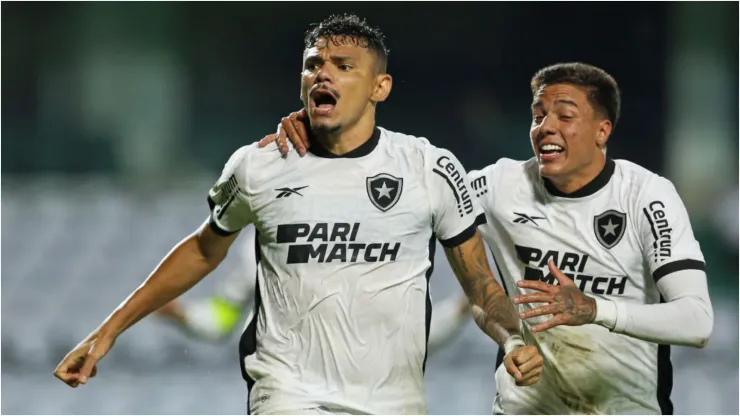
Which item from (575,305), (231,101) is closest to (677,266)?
(575,305)

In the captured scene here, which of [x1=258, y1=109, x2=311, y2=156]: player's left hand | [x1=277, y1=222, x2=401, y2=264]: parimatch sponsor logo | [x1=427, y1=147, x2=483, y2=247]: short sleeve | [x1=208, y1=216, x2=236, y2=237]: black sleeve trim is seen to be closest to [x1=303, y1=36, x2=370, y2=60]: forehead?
[x1=258, y1=109, x2=311, y2=156]: player's left hand

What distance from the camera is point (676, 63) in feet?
36.3

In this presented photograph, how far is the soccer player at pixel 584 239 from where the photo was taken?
14.6 feet

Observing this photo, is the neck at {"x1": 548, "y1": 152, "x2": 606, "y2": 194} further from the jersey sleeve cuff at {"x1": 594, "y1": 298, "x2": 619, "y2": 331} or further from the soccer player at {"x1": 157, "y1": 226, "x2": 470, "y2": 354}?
the soccer player at {"x1": 157, "y1": 226, "x2": 470, "y2": 354}

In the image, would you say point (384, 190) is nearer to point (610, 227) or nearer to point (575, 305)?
point (575, 305)

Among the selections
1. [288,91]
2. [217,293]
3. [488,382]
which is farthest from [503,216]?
[288,91]

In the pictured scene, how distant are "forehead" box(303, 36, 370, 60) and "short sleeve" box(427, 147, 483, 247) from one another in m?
0.42

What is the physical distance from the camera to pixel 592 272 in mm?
4473

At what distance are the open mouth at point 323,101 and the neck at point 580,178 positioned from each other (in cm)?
99

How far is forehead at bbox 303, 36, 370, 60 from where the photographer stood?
411 centimetres

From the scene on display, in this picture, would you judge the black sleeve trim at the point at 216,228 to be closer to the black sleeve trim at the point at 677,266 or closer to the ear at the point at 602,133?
the ear at the point at 602,133

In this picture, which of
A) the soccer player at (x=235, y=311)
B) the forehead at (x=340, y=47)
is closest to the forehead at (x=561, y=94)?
the forehead at (x=340, y=47)

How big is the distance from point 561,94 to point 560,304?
3.12 feet

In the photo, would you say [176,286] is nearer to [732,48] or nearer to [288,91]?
[288,91]
